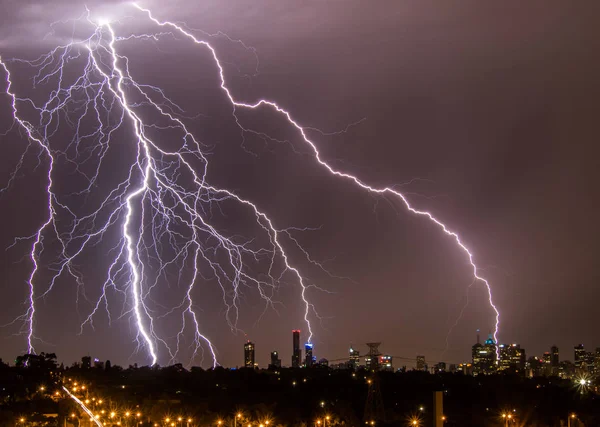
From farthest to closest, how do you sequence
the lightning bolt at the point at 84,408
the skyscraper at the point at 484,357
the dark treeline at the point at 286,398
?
the skyscraper at the point at 484,357 → the dark treeline at the point at 286,398 → the lightning bolt at the point at 84,408

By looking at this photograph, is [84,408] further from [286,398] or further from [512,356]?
[512,356]

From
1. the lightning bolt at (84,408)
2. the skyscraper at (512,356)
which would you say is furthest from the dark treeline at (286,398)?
the skyscraper at (512,356)

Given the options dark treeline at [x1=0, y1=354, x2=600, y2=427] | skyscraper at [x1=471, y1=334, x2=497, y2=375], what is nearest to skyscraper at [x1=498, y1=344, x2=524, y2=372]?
skyscraper at [x1=471, y1=334, x2=497, y2=375]

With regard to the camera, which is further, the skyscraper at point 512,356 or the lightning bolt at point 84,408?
the skyscraper at point 512,356

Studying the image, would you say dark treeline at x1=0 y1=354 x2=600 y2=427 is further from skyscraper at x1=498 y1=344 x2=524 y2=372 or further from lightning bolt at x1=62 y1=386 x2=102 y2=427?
skyscraper at x1=498 y1=344 x2=524 y2=372

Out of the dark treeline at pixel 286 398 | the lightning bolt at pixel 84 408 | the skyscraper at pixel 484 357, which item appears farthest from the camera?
the skyscraper at pixel 484 357

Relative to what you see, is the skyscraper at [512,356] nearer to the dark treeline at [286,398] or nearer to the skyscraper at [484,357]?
the skyscraper at [484,357]

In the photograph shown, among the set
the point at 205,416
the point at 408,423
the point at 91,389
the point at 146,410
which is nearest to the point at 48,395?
the point at 91,389

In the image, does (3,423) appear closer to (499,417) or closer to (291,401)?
(291,401)

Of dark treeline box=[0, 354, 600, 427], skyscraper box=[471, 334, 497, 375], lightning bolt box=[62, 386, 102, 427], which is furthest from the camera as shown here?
skyscraper box=[471, 334, 497, 375]
